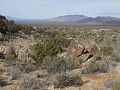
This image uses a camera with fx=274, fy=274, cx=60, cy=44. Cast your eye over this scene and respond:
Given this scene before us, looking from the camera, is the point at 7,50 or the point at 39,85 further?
the point at 7,50

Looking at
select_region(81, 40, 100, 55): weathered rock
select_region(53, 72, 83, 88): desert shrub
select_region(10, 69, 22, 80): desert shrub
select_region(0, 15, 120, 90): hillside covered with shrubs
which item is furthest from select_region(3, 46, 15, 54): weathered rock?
select_region(53, 72, 83, 88): desert shrub

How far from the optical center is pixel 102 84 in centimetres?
1071

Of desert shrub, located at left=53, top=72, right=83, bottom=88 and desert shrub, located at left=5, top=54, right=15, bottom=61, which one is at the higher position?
desert shrub, located at left=53, top=72, right=83, bottom=88

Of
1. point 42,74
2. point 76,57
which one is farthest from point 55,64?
point 76,57

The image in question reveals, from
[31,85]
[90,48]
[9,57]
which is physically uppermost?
[90,48]

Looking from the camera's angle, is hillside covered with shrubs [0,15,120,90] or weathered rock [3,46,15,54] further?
weathered rock [3,46,15,54]

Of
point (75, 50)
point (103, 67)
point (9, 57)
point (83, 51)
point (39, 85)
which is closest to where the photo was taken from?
point (39, 85)

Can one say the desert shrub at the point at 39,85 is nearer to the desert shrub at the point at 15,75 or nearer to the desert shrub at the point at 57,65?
the desert shrub at the point at 15,75

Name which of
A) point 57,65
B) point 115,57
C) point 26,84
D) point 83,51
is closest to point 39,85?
point 26,84

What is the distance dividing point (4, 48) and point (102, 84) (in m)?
9.32

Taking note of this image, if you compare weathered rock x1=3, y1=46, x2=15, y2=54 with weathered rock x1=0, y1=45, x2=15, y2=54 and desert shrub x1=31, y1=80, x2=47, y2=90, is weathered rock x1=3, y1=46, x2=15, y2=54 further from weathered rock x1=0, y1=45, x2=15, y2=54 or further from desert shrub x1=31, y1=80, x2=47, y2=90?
desert shrub x1=31, y1=80, x2=47, y2=90

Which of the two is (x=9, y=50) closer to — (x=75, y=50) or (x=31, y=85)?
(x=75, y=50)

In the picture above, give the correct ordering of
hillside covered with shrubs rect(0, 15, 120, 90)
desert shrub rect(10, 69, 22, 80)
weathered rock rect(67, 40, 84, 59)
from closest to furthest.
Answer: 1. hillside covered with shrubs rect(0, 15, 120, 90)
2. desert shrub rect(10, 69, 22, 80)
3. weathered rock rect(67, 40, 84, 59)

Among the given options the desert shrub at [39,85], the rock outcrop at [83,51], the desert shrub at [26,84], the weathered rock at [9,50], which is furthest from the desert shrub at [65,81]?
the weathered rock at [9,50]
